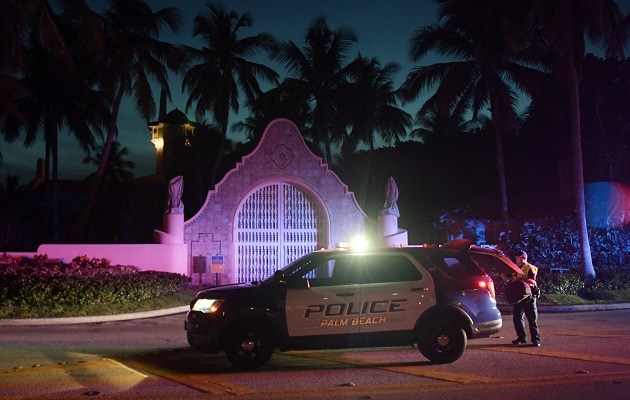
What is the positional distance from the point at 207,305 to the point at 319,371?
70.5 inches

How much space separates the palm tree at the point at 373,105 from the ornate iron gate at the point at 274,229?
1128 centimetres

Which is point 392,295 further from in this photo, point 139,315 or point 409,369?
point 139,315

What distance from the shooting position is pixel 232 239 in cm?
2356

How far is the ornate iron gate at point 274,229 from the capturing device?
77.6ft

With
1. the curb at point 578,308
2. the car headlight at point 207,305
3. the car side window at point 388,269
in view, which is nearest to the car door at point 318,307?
the car side window at point 388,269

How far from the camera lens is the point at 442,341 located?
929cm

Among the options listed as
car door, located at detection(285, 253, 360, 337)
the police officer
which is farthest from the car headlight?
the police officer

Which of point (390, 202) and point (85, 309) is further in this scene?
point (390, 202)

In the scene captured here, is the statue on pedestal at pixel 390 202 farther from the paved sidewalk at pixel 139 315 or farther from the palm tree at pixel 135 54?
the palm tree at pixel 135 54

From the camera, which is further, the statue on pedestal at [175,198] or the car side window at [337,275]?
the statue on pedestal at [175,198]

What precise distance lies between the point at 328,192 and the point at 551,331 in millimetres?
12347

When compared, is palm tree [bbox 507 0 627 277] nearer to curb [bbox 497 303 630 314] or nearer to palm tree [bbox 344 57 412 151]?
curb [bbox 497 303 630 314]

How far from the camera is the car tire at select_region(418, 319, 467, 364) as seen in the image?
922cm

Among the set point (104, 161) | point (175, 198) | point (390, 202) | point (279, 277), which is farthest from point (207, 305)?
point (104, 161)
